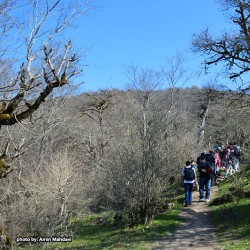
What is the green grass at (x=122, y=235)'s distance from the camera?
1105 centimetres

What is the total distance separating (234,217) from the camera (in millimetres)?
11641

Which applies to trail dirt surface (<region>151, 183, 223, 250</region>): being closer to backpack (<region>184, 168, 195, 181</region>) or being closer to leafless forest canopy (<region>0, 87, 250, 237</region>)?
backpack (<region>184, 168, 195, 181</region>)

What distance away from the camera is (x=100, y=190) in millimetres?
18125

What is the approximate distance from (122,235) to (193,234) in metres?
2.80

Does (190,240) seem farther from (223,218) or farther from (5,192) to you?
(5,192)

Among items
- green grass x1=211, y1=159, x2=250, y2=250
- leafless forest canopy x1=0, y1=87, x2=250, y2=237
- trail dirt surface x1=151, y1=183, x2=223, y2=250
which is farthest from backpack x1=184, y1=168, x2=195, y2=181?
green grass x1=211, y1=159, x2=250, y2=250

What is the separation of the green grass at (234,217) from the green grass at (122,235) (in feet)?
5.26

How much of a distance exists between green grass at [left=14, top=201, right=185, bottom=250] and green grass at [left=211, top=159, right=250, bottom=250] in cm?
160

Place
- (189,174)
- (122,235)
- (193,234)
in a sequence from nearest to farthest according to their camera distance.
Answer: (193,234)
(122,235)
(189,174)

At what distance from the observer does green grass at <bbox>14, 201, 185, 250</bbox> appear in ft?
36.3

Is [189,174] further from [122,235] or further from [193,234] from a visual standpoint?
[122,235]

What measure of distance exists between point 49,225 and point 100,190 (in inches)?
164

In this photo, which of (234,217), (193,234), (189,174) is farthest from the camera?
(189,174)

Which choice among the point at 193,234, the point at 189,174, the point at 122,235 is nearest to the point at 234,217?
the point at 193,234
